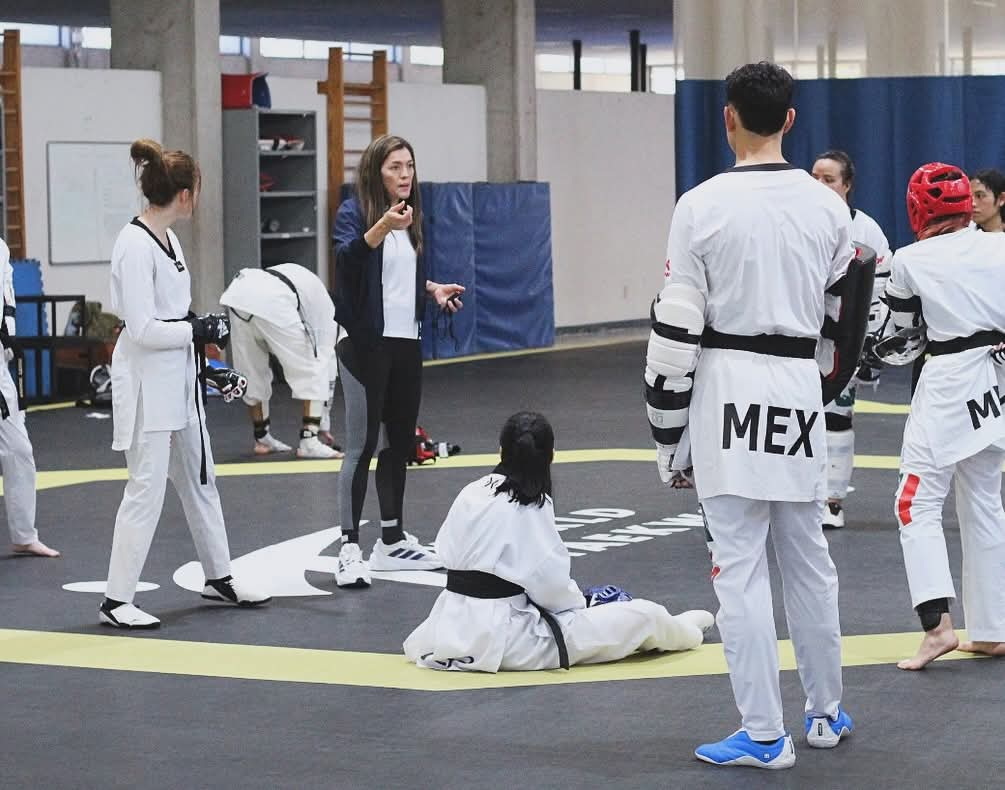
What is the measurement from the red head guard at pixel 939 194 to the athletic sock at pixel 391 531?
8.49ft

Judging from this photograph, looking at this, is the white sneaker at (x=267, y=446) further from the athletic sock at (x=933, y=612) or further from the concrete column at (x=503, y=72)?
the concrete column at (x=503, y=72)

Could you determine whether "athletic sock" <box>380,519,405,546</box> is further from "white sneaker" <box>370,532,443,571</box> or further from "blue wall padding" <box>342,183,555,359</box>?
"blue wall padding" <box>342,183,555,359</box>

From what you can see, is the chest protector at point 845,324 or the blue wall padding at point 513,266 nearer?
the chest protector at point 845,324

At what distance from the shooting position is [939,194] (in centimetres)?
532

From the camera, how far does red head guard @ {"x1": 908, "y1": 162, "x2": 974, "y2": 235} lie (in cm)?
532

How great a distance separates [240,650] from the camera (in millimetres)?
5789

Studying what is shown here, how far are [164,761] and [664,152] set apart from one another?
673 inches

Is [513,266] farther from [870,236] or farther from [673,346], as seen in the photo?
[673,346]

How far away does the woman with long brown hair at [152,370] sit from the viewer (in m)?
5.94

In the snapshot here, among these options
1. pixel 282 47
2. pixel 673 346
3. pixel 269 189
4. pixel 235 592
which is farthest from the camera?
pixel 282 47

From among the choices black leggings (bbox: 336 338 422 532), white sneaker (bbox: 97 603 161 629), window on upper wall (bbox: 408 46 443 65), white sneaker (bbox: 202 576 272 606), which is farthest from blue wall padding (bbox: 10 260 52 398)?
window on upper wall (bbox: 408 46 443 65)

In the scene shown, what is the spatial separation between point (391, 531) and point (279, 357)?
143 inches

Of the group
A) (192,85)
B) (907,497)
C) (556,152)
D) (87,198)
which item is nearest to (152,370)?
(907,497)

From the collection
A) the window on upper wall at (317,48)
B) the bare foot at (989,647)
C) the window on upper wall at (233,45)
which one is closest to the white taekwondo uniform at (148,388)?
the bare foot at (989,647)
